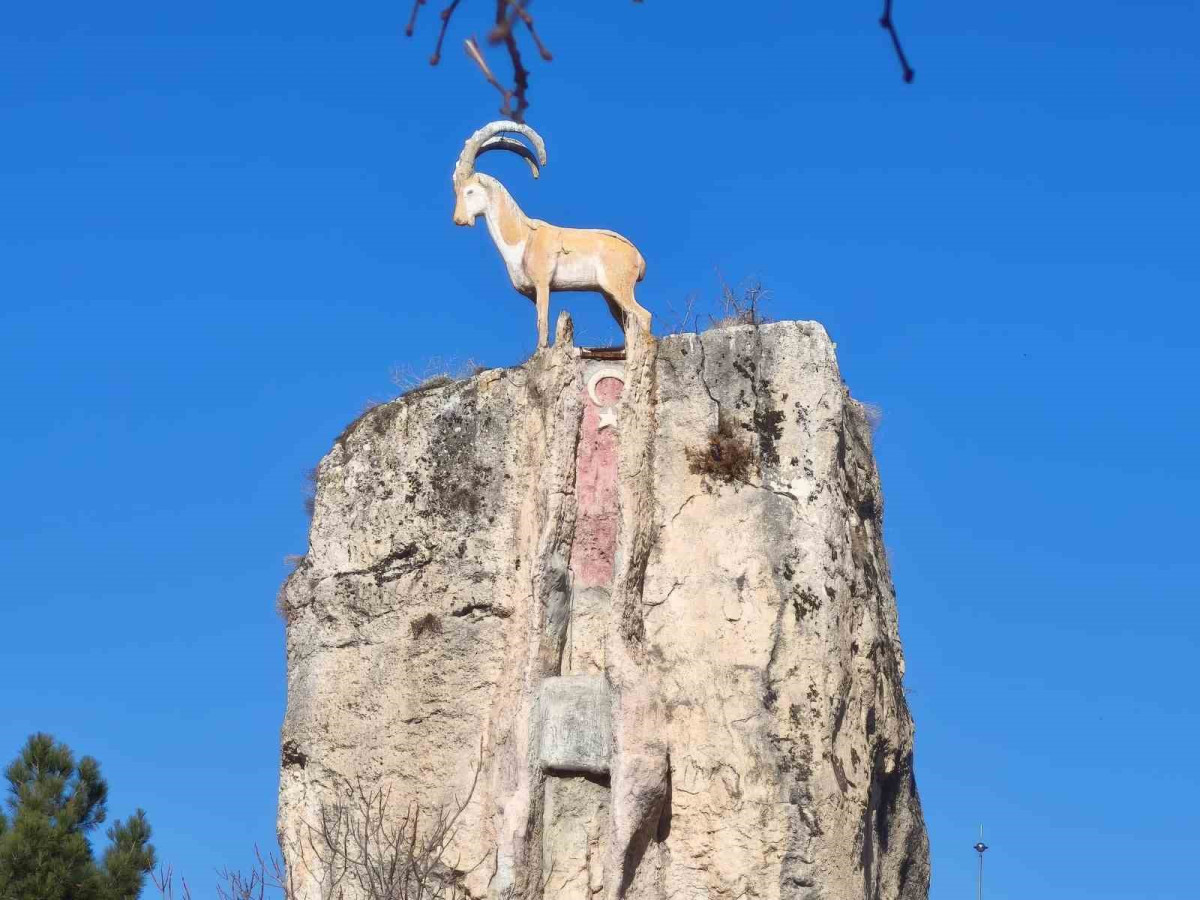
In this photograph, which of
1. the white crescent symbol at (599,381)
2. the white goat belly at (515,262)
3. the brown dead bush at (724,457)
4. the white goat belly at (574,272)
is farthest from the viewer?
the white goat belly at (515,262)

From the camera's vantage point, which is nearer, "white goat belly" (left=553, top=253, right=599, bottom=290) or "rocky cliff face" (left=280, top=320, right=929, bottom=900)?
"rocky cliff face" (left=280, top=320, right=929, bottom=900)

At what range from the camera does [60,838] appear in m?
17.2

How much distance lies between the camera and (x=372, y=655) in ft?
45.5

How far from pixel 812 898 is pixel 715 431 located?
10.6 feet

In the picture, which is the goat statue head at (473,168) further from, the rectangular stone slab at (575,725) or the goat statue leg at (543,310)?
the rectangular stone slab at (575,725)

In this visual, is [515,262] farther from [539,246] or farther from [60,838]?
[60,838]

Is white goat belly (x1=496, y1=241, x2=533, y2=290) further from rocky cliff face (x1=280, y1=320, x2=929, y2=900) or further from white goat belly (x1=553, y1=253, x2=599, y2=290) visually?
rocky cliff face (x1=280, y1=320, x2=929, y2=900)

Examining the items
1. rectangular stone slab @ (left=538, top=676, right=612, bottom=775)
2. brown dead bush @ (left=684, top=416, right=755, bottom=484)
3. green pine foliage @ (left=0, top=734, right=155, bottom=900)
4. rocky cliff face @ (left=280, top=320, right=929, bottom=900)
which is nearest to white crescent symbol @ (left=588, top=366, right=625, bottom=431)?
rocky cliff face @ (left=280, top=320, right=929, bottom=900)

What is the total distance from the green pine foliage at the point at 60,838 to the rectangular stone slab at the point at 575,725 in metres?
6.15

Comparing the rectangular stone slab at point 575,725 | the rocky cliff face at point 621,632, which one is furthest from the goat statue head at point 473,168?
the rectangular stone slab at point 575,725

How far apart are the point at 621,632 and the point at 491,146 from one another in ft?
13.4

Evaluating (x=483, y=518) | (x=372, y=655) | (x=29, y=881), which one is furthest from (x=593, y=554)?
(x=29, y=881)

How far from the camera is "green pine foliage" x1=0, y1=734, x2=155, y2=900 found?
1697 centimetres

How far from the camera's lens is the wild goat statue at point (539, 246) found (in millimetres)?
14180
